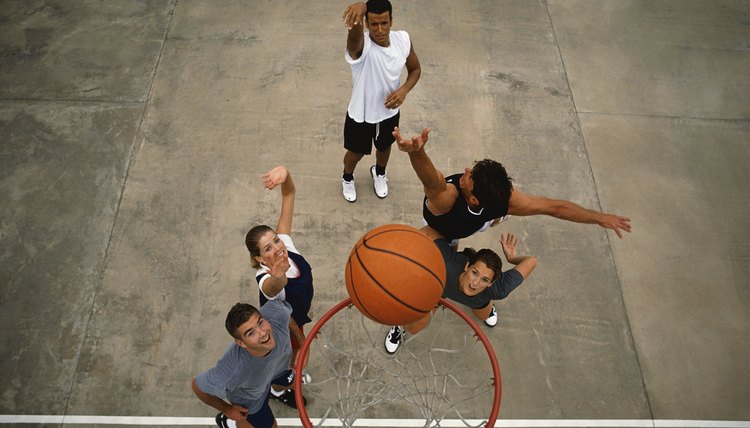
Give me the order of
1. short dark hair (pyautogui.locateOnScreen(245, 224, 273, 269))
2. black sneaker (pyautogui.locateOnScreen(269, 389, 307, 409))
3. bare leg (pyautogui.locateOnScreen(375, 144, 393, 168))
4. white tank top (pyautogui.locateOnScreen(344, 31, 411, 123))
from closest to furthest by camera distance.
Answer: short dark hair (pyautogui.locateOnScreen(245, 224, 273, 269)) → white tank top (pyautogui.locateOnScreen(344, 31, 411, 123)) → black sneaker (pyautogui.locateOnScreen(269, 389, 307, 409)) → bare leg (pyautogui.locateOnScreen(375, 144, 393, 168))

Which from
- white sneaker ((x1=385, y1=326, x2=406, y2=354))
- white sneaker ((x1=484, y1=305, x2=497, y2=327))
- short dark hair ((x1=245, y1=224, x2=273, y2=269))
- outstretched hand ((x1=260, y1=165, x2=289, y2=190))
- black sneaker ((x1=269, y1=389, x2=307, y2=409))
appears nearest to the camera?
short dark hair ((x1=245, y1=224, x2=273, y2=269))

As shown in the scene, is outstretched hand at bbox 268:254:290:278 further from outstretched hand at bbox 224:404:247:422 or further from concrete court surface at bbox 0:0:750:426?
concrete court surface at bbox 0:0:750:426

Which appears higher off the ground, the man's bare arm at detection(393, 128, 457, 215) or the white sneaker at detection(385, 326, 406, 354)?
the man's bare arm at detection(393, 128, 457, 215)

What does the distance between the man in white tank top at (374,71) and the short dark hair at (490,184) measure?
91cm

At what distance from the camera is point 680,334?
377 cm

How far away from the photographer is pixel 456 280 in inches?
117

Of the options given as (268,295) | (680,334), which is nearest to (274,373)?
(268,295)

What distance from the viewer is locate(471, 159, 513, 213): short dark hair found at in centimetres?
264

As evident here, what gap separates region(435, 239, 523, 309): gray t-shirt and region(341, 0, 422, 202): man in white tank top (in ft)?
3.35

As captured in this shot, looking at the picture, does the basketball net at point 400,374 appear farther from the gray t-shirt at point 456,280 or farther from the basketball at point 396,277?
the basketball at point 396,277

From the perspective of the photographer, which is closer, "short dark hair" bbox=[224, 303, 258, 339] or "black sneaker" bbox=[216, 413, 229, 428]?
"short dark hair" bbox=[224, 303, 258, 339]

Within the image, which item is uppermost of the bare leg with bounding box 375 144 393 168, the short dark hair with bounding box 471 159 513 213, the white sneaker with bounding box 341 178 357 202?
the short dark hair with bounding box 471 159 513 213

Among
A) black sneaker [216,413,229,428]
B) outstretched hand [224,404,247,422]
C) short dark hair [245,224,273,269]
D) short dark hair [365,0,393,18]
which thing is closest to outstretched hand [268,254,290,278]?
short dark hair [245,224,273,269]

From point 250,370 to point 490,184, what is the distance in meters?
1.58
